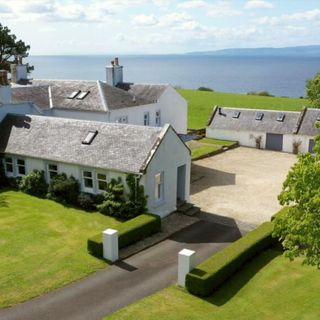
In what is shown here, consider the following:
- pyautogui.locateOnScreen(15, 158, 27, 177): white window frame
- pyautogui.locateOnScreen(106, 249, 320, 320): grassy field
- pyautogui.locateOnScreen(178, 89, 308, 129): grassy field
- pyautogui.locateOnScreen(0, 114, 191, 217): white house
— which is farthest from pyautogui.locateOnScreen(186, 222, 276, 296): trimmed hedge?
pyautogui.locateOnScreen(178, 89, 308, 129): grassy field

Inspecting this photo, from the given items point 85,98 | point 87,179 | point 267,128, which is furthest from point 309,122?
point 87,179

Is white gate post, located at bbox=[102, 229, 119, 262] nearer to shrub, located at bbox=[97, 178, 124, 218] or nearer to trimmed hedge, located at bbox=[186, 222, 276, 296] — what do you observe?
trimmed hedge, located at bbox=[186, 222, 276, 296]

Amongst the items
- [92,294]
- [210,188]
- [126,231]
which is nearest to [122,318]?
[92,294]

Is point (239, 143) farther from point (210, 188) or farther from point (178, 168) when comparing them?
point (178, 168)

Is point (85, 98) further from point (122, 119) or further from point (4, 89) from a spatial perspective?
point (4, 89)

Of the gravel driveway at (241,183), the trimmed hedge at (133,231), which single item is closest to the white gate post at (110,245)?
the trimmed hedge at (133,231)
